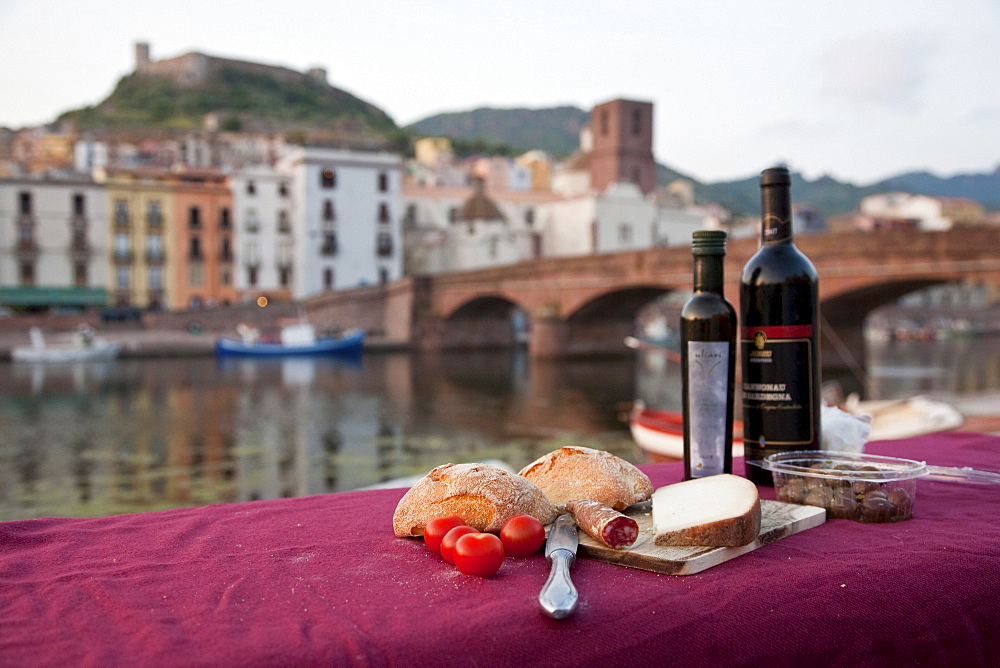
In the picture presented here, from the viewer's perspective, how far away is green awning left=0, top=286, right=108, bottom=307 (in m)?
45.7

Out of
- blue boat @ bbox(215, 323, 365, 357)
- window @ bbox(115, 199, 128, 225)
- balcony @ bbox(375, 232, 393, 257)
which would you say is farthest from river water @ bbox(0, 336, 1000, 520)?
balcony @ bbox(375, 232, 393, 257)

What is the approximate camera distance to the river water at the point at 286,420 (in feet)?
39.2

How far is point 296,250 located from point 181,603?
5051 cm

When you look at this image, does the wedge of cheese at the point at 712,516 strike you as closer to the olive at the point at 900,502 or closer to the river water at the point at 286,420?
the olive at the point at 900,502

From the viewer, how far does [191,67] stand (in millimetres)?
101750

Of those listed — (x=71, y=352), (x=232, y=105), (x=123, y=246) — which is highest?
(x=232, y=105)

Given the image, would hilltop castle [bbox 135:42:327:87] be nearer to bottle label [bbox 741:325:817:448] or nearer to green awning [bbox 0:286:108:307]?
green awning [bbox 0:286:108:307]

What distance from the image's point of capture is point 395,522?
1.49 meters

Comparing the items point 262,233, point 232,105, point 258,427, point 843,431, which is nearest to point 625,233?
point 262,233

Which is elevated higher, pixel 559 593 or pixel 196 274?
pixel 196 274

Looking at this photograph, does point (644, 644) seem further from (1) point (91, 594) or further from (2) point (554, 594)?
(1) point (91, 594)

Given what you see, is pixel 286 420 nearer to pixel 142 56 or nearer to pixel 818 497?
pixel 818 497

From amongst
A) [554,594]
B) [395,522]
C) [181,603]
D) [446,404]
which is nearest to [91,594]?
[181,603]

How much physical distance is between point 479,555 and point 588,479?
45cm
